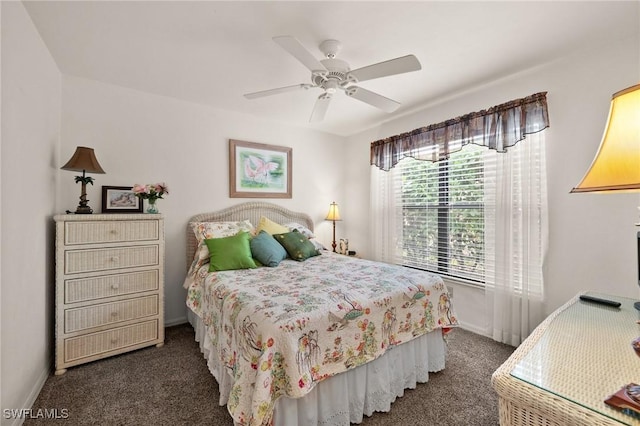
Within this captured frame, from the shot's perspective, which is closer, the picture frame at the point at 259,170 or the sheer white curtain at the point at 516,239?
the sheer white curtain at the point at 516,239

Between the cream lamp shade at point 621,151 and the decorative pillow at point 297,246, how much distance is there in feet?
7.75

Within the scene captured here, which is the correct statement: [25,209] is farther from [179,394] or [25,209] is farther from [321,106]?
[321,106]

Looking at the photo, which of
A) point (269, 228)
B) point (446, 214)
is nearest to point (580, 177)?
point (446, 214)

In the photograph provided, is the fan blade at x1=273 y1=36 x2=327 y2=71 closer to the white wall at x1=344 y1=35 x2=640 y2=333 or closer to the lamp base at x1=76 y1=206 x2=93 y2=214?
the white wall at x1=344 y1=35 x2=640 y2=333

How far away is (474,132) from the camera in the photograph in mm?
2805

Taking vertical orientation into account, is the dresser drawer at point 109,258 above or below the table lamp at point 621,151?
below

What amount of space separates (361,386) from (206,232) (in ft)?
6.79

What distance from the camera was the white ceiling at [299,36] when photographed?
5.57 feet

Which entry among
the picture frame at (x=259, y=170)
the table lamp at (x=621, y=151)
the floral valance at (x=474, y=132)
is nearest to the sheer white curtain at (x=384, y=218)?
the floral valance at (x=474, y=132)

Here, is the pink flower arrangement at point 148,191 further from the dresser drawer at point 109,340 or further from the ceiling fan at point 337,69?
the ceiling fan at point 337,69

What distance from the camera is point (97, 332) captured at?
7.30 ft

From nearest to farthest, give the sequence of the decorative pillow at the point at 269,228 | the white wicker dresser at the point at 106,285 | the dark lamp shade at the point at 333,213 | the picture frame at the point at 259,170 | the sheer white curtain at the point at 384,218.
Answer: the white wicker dresser at the point at 106,285 → the decorative pillow at the point at 269,228 → the picture frame at the point at 259,170 → the sheer white curtain at the point at 384,218 → the dark lamp shade at the point at 333,213

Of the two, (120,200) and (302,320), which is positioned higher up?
(120,200)

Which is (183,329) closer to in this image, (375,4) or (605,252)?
(375,4)
